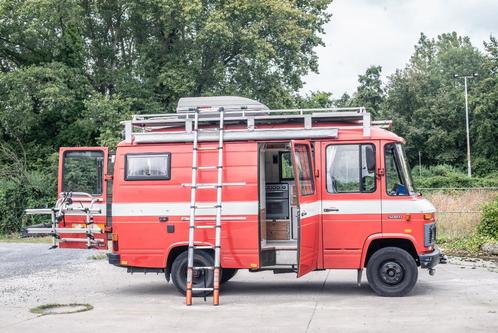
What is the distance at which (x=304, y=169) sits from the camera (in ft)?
38.3

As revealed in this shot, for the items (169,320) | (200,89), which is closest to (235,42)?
(200,89)

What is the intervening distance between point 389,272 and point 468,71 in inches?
3098

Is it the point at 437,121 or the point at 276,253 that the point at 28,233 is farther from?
the point at 437,121

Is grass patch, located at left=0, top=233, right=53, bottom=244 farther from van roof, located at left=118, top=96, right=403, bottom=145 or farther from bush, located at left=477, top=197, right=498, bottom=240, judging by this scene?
bush, located at left=477, top=197, right=498, bottom=240

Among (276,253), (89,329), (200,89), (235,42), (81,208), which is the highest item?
(235,42)

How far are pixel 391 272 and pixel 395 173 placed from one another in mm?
1698

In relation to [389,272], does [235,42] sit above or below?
above

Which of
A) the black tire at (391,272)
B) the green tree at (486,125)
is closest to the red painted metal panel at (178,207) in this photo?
the black tire at (391,272)

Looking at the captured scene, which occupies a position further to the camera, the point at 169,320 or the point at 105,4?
the point at 105,4

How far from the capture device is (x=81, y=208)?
13.0m

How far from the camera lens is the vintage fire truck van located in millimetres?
11836

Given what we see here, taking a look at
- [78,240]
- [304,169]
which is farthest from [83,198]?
[304,169]

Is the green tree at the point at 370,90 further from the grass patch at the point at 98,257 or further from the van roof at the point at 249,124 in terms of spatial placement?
the van roof at the point at 249,124

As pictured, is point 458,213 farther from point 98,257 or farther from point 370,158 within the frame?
point 98,257
